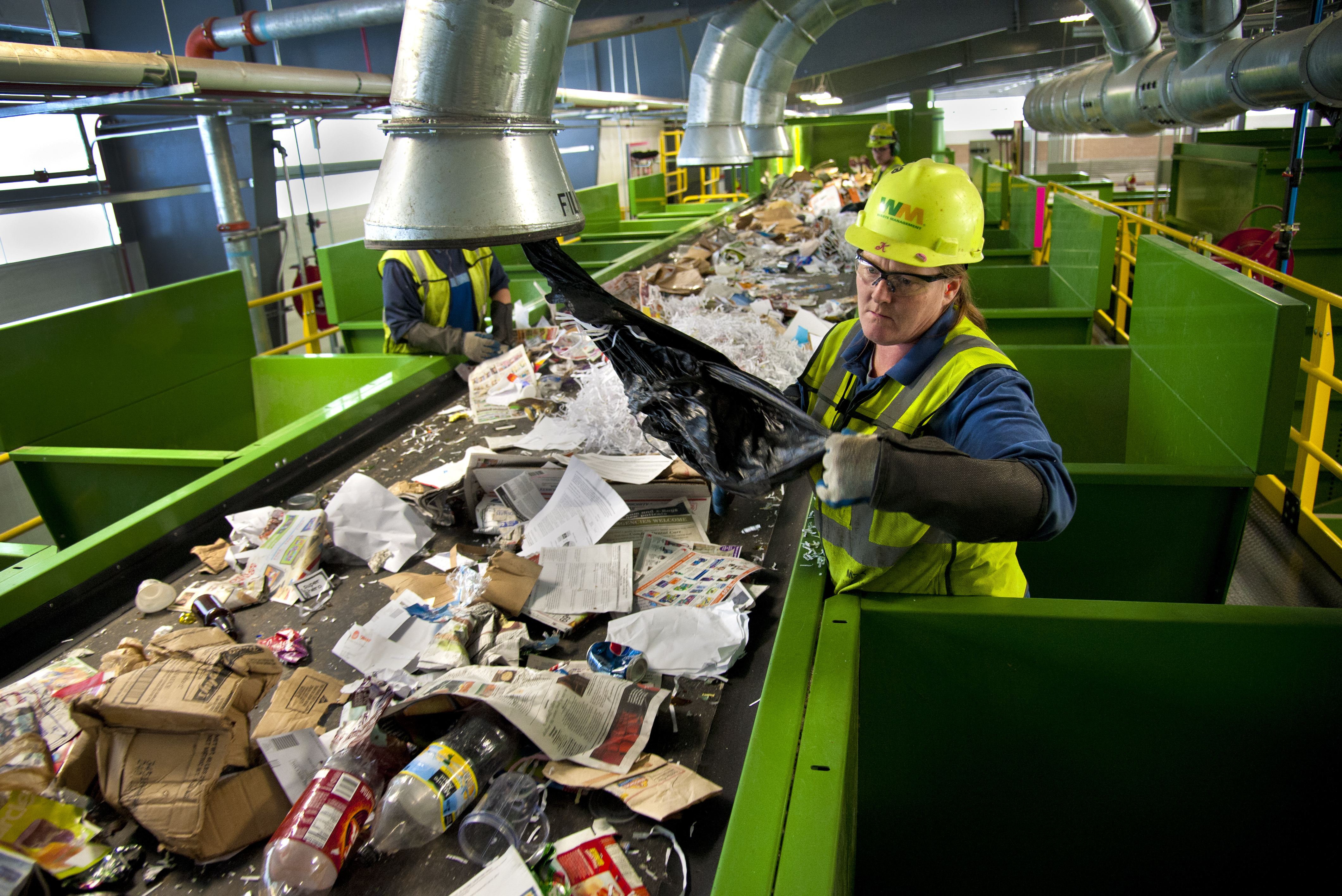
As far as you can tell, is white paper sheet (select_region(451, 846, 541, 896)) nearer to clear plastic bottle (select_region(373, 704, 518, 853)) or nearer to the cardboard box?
clear plastic bottle (select_region(373, 704, 518, 853))

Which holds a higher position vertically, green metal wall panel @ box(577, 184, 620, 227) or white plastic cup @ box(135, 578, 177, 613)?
green metal wall panel @ box(577, 184, 620, 227)

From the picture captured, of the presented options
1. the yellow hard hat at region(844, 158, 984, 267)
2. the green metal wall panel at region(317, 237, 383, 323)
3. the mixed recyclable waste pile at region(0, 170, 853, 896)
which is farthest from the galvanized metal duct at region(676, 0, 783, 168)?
the yellow hard hat at region(844, 158, 984, 267)

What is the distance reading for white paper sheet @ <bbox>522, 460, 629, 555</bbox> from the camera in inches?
81.9

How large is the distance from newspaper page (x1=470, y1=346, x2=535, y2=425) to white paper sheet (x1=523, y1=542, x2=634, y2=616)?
3.70ft

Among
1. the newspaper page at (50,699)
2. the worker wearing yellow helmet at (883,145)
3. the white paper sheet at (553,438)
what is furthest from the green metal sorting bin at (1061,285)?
the newspaper page at (50,699)

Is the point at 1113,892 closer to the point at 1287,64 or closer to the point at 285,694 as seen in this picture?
the point at 285,694

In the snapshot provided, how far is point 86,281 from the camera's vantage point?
7.43m

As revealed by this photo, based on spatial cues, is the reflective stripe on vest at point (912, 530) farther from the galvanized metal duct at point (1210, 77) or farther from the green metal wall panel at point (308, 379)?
the galvanized metal duct at point (1210, 77)

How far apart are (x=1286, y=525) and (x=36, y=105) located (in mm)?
5666

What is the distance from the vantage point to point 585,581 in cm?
193

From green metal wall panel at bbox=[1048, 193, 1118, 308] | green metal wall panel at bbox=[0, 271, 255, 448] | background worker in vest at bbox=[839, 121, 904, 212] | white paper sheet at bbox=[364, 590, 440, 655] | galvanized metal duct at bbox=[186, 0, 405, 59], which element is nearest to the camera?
white paper sheet at bbox=[364, 590, 440, 655]

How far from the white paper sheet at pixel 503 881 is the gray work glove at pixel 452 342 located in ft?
8.45

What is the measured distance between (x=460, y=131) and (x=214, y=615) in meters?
1.21

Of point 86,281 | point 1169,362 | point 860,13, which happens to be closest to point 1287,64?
point 1169,362
